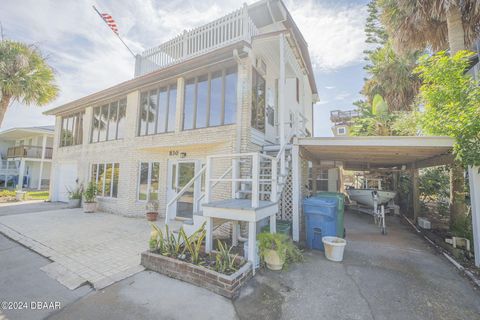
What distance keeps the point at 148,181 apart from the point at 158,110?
9.95 feet

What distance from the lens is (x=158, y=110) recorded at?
28.8ft

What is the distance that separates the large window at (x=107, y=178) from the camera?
9.91 meters

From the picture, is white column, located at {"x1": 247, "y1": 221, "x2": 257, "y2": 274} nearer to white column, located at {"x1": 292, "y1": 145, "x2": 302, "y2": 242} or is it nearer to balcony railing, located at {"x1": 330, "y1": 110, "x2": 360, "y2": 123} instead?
white column, located at {"x1": 292, "y1": 145, "x2": 302, "y2": 242}

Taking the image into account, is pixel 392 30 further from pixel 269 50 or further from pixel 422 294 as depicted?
pixel 422 294

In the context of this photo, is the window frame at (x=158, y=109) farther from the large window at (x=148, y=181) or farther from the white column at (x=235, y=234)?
the white column at (x=235, y=234)

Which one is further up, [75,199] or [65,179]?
[65,179]

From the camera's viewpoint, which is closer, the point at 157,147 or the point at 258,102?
the point at 258,102

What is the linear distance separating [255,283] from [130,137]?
8.29 meters

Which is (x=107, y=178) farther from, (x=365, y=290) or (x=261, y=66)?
(x=365, y=290)

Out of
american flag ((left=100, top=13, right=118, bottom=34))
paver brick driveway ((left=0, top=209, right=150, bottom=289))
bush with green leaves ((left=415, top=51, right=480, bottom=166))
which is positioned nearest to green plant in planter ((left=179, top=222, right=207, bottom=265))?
paver brick driveway ((left=0, top=209, right=150, bottom=289))

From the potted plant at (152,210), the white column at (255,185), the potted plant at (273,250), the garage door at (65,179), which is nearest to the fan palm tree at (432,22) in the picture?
the white column at (255,185)

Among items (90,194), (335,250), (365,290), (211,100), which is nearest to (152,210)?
(90,194)

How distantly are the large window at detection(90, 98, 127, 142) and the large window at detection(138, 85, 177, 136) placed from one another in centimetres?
156

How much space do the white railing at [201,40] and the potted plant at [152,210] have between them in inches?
229
